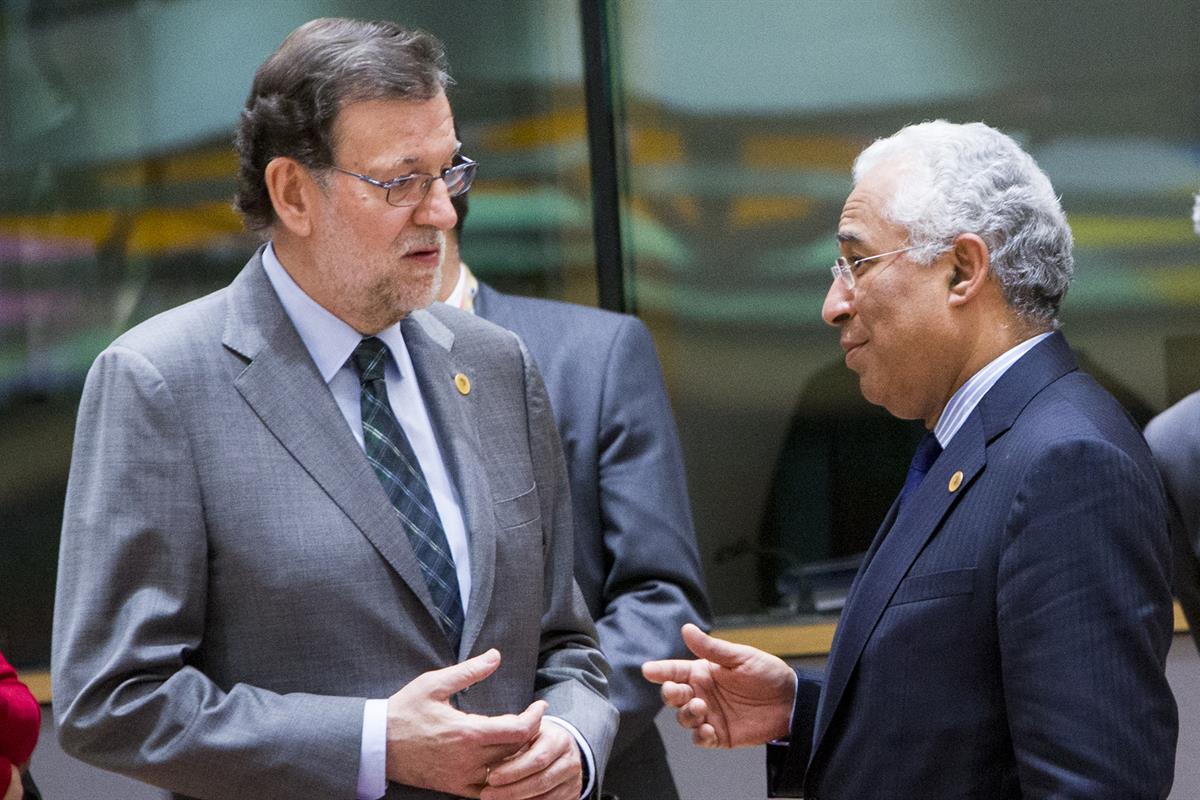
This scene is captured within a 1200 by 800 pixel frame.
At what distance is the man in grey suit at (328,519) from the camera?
6.11 ft

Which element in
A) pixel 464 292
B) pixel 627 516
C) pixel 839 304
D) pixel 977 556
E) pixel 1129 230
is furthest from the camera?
pixel 1129 230

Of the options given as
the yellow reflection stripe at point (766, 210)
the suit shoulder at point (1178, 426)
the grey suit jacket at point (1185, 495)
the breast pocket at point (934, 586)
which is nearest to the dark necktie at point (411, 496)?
the breast pocket at point (934, 586)

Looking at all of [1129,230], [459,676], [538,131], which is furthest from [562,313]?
[1129,230]

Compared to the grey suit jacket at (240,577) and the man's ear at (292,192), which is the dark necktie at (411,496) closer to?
the grey suit jacket at (240,577)

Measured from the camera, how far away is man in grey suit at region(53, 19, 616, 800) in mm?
1863

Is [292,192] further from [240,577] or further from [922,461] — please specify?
[922,461]

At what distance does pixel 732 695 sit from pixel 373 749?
629 mm

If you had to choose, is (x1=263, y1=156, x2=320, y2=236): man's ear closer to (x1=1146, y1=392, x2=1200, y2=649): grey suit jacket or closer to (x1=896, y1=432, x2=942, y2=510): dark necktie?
(x1=896, y1=432, x2=942, y2=510): dark necktie

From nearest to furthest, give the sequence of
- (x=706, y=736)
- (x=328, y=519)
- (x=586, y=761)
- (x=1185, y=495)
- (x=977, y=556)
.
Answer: (x=977, y=556) → (x=328, y=519) → (x=586, y=761) → (x=706, y=736) → (x=1185, y=495)

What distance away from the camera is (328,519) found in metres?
1.95

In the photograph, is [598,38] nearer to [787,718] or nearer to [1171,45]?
[1171,45]

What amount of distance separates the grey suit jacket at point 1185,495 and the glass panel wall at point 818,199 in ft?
4.98

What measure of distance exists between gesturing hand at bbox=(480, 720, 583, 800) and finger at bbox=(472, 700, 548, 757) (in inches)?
1.0

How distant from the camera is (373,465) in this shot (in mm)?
2037
